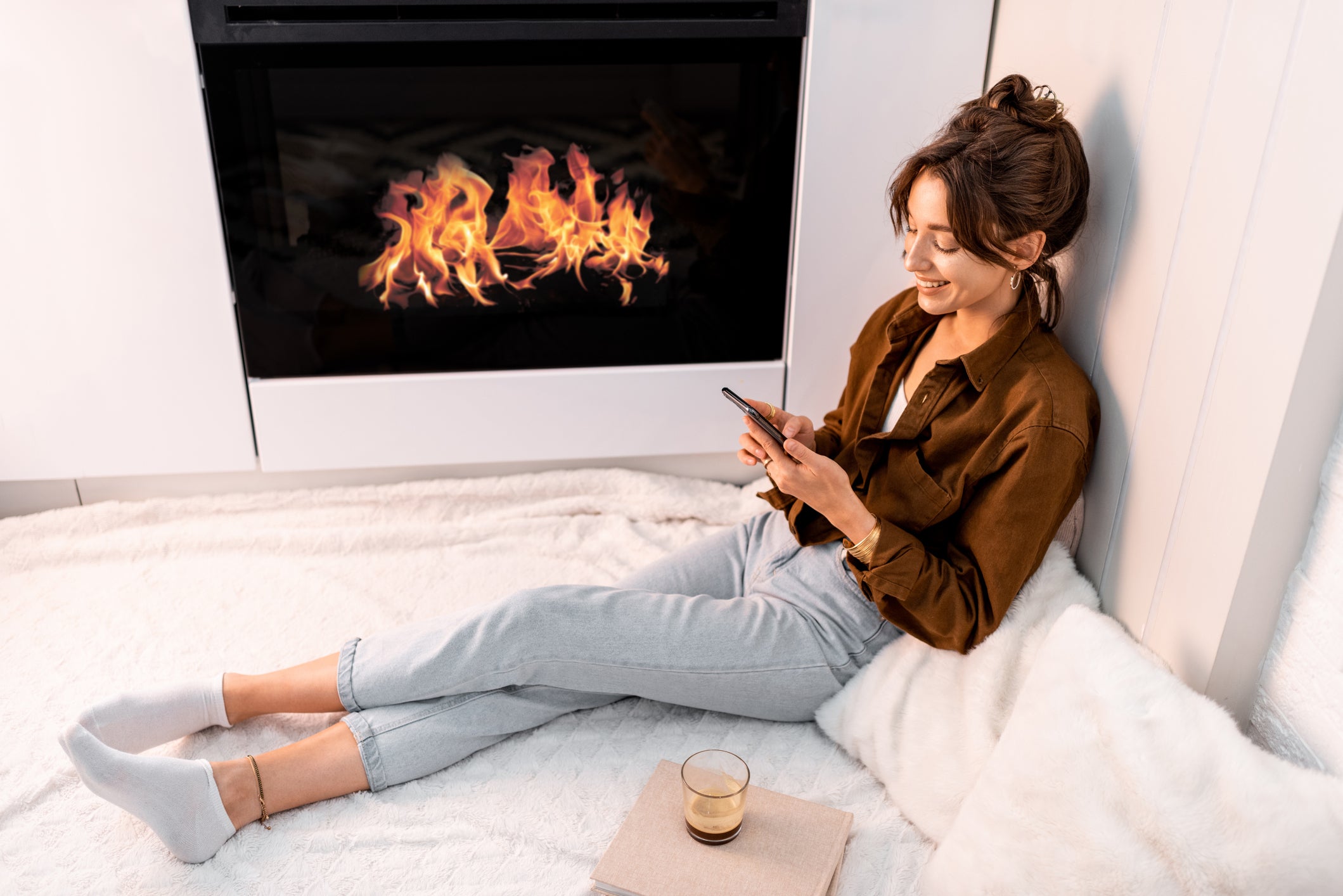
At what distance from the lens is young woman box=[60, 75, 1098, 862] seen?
47.8 inches

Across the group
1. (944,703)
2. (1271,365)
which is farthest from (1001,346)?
(944,703)

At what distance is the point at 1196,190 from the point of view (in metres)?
1.10

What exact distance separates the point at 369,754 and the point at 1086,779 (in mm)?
891

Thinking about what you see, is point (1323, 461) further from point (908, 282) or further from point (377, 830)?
point (377, 830)

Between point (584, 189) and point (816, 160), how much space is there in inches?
17.5

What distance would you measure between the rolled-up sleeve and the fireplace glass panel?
2.69 ft

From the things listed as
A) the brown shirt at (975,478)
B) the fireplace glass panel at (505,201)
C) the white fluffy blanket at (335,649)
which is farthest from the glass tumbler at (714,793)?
the fireplace glass panel at (505,201)

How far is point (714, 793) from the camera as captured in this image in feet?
3.75

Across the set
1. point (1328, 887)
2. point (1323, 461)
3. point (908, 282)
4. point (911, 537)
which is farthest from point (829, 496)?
point (908, 282)

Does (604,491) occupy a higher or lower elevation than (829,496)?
lower


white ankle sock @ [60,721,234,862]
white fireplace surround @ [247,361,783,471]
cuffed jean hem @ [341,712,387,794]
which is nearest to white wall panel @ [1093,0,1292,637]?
white fireplace surround @ [247,361,783,471]

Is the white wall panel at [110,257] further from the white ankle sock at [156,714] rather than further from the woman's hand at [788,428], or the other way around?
the woman's hand at [788,428]

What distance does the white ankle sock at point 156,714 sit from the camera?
4.18 ft

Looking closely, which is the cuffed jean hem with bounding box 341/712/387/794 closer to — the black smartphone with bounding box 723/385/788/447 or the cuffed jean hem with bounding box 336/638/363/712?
the cuffed jean hem with bounding box 336/638/363/712
